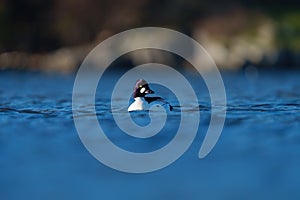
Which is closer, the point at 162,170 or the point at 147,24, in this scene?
the point at 162,170

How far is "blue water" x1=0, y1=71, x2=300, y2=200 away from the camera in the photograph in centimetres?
837

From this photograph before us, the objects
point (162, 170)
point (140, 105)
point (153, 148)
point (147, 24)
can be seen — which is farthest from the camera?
point (147, 24)

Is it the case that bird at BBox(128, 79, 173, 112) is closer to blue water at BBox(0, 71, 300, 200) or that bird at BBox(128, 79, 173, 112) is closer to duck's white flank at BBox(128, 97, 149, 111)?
duck's white flank at BBox(128, 97, 149, 111)

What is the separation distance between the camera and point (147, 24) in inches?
2282

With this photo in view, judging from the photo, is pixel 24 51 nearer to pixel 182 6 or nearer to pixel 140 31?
pixel 140 31

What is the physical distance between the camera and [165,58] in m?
46.2

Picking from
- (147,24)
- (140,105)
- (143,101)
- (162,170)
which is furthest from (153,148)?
(147,24)

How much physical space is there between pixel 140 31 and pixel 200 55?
6666 mm

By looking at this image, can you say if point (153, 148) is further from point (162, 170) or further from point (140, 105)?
point (140, 105)

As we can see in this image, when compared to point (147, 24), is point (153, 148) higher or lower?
lower

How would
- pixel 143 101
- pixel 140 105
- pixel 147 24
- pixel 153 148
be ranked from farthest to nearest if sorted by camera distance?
pixel 147 24, pixel 143 101, pixel 140 105, pixel 153 148

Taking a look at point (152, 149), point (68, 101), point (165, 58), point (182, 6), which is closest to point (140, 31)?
point (165, 58)

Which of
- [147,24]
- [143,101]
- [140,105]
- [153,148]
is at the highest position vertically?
[147,24]

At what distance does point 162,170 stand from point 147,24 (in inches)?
1928
